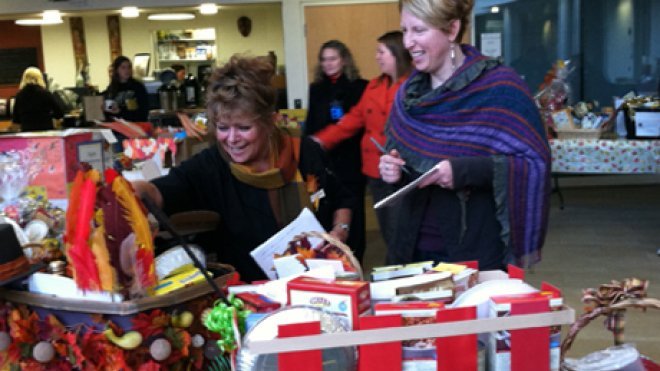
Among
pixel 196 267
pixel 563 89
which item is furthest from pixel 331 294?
pixel 563 89

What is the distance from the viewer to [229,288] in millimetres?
1479

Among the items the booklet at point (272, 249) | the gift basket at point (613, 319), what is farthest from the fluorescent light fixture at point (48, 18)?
the gift basket at point (613, 319)

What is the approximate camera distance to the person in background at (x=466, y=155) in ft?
6.59

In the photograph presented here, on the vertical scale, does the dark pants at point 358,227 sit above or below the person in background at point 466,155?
below

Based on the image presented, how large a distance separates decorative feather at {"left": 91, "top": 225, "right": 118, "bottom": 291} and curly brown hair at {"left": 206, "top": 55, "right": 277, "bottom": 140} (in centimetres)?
78

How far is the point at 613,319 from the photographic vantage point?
1.45 meters

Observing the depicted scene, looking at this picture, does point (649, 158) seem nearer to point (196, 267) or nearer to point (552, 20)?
point (552, 20)

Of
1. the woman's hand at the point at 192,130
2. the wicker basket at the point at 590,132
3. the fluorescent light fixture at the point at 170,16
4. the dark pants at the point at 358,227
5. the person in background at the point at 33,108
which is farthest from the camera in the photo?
the fluorescent light fixture at the point at 170,16

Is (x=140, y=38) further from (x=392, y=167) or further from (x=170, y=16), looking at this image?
(x=392, y=167)

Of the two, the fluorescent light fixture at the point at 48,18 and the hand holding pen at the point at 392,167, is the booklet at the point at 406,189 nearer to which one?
the hand holding pen at the point at 392,167

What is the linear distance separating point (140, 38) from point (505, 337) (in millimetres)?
11187

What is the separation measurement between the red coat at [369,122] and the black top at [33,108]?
4.17m

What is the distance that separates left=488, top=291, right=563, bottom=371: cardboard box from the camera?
4.03 ft

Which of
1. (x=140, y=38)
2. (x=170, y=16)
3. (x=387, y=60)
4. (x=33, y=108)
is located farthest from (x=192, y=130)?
(x=140, y=38)
